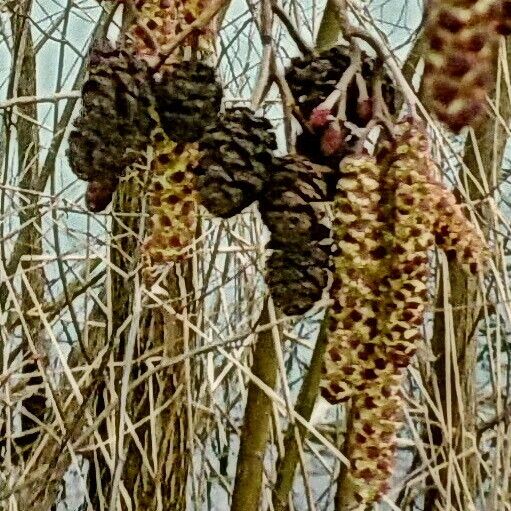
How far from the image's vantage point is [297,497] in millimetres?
1295

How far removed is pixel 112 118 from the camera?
23 centimetres

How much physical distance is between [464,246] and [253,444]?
39 cm

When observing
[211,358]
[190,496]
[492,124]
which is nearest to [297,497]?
[190,496]

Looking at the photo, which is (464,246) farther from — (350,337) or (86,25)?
(86,25)

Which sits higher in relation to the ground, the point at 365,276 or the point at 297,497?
the point at 365,276

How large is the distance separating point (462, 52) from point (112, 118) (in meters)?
0.13

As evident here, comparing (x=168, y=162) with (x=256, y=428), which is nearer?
(x=168, y=162)

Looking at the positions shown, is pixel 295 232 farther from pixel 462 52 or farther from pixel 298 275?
pixel 462 52

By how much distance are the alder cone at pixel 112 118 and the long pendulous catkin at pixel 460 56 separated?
0.12 meters

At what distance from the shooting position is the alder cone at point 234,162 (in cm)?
23

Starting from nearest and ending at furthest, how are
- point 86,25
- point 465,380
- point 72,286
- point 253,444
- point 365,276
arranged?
point 365,276 < point 253,444 < point 465,380 < point 72,286 < point 86,25

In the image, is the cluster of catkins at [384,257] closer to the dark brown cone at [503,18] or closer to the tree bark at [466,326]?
the dark brown cone at [503,18]

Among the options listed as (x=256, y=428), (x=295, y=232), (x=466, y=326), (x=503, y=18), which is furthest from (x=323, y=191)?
(x=466, y=326)

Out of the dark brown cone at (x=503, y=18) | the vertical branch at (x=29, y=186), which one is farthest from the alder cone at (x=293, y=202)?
the vertical branch at (x=29, y=186)
